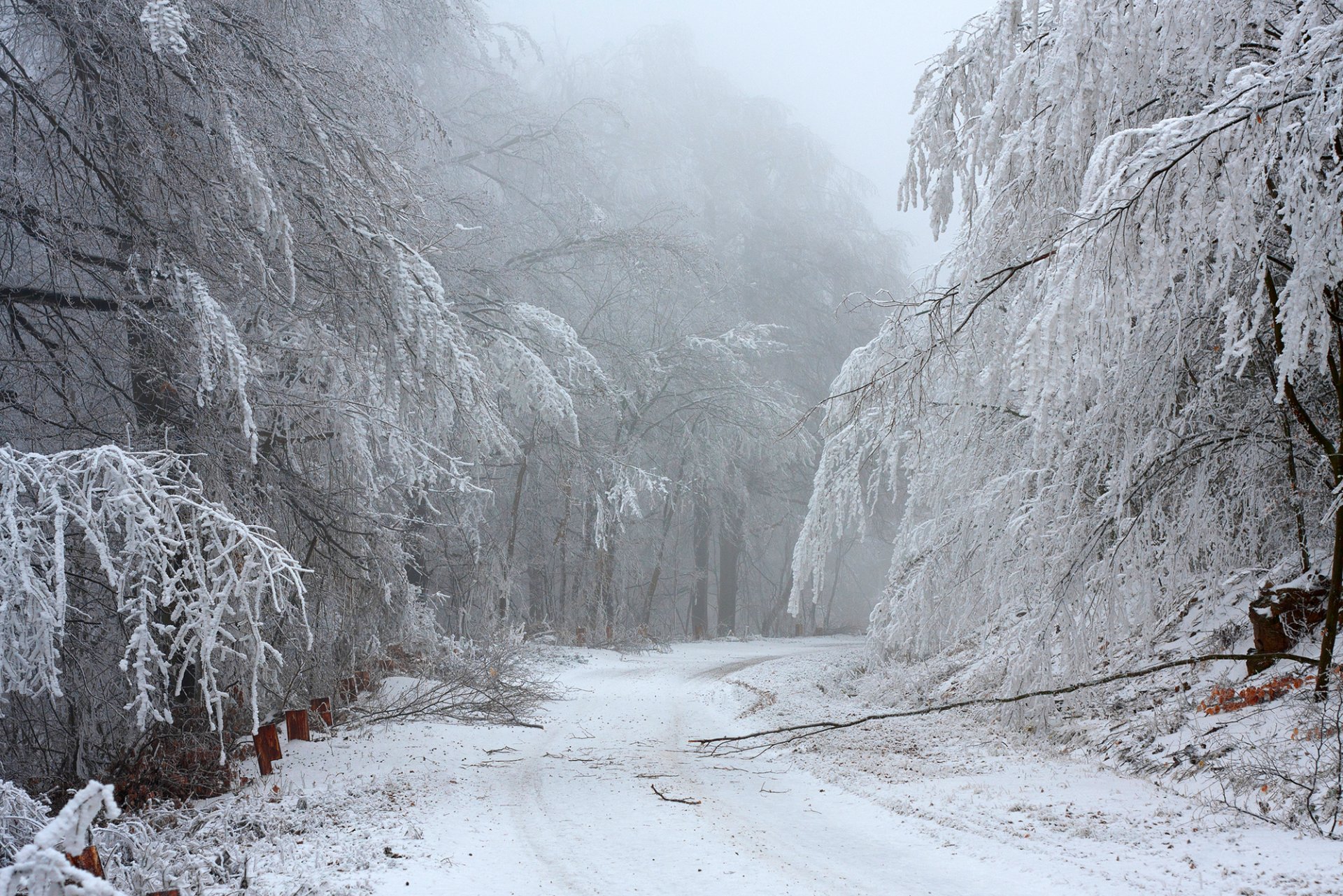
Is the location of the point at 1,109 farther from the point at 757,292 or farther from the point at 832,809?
the point at 757,292

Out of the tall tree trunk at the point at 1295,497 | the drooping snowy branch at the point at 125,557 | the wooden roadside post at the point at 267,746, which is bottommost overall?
the wooden roadside post at the point at 267,746

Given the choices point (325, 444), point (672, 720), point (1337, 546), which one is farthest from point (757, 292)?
point (1337, 546)

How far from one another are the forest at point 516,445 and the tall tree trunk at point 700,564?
1455 cm

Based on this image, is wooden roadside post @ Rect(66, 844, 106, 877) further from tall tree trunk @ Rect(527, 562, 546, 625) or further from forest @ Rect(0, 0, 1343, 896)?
tall tree trunk @ Rect(527, 562, 546, 625)

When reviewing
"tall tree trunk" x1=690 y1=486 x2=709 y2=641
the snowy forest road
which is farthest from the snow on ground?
"tall tree trunk" x1=690 y1=486 x2=709 y2=641

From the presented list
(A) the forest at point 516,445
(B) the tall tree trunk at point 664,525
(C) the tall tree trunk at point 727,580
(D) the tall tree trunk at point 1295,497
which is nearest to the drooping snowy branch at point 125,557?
(A) the forest at point 516,445

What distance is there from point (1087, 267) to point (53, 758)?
6944 mm

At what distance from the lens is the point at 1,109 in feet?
19.3

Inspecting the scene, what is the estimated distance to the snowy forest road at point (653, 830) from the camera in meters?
4.24

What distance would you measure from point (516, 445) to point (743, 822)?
374 cm

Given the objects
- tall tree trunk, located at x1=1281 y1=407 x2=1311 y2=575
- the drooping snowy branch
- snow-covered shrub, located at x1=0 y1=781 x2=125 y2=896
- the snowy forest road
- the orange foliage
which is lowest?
the snowy forest road

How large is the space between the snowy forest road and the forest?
0.38 ft

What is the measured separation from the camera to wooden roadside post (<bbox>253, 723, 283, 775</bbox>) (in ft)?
20.7

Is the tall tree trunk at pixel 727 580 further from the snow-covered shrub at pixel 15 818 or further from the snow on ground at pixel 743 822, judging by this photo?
the snow-covered shrub at pixel 15 818
